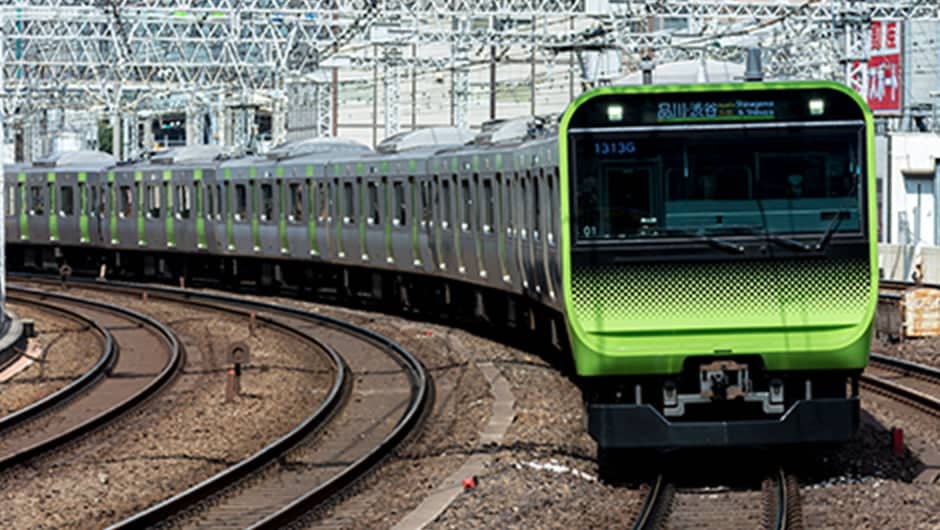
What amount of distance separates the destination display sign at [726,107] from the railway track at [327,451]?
9.93ft

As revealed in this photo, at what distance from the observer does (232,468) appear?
12.1 metres

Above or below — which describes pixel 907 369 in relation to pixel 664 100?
below

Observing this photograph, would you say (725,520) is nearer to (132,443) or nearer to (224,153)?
(132,443)

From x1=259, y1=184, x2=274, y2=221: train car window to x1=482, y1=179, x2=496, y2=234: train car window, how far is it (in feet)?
35.9

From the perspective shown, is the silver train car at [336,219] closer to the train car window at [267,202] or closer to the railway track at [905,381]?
the train car window at [267,202]

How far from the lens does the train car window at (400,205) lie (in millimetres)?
24672

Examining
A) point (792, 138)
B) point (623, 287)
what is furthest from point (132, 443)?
point (792, 138)

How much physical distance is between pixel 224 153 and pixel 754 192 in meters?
25.1

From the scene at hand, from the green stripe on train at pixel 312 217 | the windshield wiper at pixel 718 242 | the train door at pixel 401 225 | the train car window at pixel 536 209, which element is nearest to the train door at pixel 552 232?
the train car window at pixel 536 209

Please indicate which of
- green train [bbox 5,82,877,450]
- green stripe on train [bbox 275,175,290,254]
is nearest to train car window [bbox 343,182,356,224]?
green stripe on train [bbox 275,175,290,254]

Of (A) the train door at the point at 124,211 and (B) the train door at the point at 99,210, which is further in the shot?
(B) the train door at the point at 99,210

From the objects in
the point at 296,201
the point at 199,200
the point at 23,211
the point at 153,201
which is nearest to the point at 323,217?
the point at 296,201

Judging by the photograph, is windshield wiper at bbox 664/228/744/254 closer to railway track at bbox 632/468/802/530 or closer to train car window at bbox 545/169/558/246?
railway track at bbox 632/468/802/530

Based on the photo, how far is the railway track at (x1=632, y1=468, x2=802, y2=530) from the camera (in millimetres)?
9953
